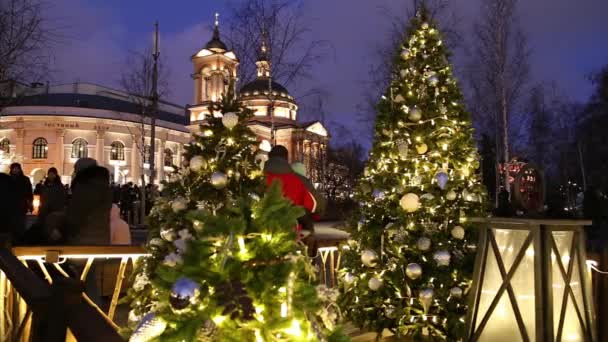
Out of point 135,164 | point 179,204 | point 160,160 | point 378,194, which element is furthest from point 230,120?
point 135,164

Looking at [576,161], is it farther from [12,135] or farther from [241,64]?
[12,135]

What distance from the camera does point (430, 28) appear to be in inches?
261

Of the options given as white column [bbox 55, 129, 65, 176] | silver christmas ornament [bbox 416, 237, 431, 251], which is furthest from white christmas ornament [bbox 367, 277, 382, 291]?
white column [bbox 55, 129, 65, 176]

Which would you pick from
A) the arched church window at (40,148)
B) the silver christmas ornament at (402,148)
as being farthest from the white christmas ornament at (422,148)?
the arched church window at (40,148)

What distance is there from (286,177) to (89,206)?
2.01m

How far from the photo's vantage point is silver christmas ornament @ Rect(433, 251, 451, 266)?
570 cm

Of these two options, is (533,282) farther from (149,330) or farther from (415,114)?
(149,330)

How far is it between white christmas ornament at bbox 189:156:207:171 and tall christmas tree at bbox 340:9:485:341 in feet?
7.72

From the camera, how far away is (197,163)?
4.53 metres

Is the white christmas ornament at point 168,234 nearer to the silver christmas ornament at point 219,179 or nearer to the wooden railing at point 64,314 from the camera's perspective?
the silver christmas ornament at point 219,179

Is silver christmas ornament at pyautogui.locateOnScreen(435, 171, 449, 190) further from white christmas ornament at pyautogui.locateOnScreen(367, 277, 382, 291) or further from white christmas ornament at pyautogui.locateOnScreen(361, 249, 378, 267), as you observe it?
white christmas ornament at pyautogui.locateOnScreen(367, 277, 382, 291)

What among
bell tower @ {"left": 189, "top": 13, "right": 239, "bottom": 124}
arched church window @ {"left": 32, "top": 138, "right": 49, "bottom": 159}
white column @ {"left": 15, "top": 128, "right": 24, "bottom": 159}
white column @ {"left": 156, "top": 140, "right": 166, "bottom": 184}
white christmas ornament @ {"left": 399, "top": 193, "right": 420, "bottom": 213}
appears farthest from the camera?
white column @ {"left": 156, "top": 140, "right": 166, "bottom": 184}

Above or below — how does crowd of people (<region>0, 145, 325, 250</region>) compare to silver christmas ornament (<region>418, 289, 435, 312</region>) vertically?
above

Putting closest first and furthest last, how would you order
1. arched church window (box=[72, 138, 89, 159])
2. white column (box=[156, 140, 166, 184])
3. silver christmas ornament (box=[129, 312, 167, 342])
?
silver christmas ornament (box=[129, 312, 167, 342])
arched church window (box=[72, 138, 89, 159])
white column (box=[156, 140, 166, 184])
